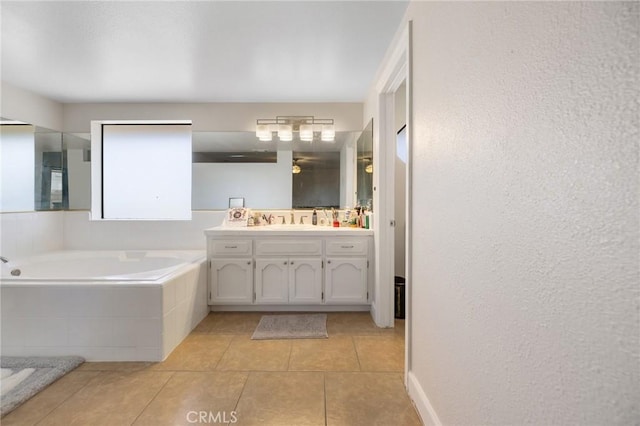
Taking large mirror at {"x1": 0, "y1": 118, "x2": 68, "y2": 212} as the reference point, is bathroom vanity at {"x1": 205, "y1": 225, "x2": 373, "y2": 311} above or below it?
below

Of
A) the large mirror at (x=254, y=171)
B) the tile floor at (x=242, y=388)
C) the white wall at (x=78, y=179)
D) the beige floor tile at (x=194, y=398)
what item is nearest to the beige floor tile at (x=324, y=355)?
the tile floor at (x=242, y=388)

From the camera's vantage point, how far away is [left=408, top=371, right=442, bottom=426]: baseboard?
4.33 feet

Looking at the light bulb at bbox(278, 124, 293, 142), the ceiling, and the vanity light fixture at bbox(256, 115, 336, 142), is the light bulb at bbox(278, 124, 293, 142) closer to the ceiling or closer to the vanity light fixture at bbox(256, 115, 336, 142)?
the vanity light fixture at bbox(256, 115, 336, 142)

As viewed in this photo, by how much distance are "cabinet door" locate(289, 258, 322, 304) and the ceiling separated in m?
1.71

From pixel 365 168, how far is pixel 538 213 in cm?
247

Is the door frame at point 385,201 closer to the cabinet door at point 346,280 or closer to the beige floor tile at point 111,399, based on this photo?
the cabinet door at point 346,280

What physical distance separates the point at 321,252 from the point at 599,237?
2.41 meters

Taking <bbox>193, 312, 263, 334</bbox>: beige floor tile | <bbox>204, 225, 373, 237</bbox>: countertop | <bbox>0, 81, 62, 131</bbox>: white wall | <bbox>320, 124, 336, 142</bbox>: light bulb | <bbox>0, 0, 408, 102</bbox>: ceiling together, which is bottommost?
<bbox>193, 312, 263, 334</bbox>: beige floor tile

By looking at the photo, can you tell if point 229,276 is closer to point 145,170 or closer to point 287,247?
point 287,247

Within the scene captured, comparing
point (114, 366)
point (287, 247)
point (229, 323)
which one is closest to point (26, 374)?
point (114, 366)

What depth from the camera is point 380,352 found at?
2.13 meters

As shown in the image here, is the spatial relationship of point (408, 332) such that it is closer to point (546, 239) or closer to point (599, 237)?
point (546, 239)

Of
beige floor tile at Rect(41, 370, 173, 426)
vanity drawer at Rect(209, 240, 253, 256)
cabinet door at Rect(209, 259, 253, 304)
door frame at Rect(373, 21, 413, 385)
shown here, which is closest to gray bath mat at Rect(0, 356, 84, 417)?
beige floor tile at Rect(41, 370, 173, 426)

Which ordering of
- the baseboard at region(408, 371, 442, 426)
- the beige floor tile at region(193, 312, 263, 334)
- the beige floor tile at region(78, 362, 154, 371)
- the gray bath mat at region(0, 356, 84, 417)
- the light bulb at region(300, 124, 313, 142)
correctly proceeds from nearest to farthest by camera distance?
the baseboard at region(408, 371, 442, 426)
the gray bath mat at region(0, 356, 84, 417)
the beige floor tile at region(78, 362, 154, 371)
the beige floor tile at region(193, 312, 263, 334)
the light bulb at region(300, 124, 313, 142)
